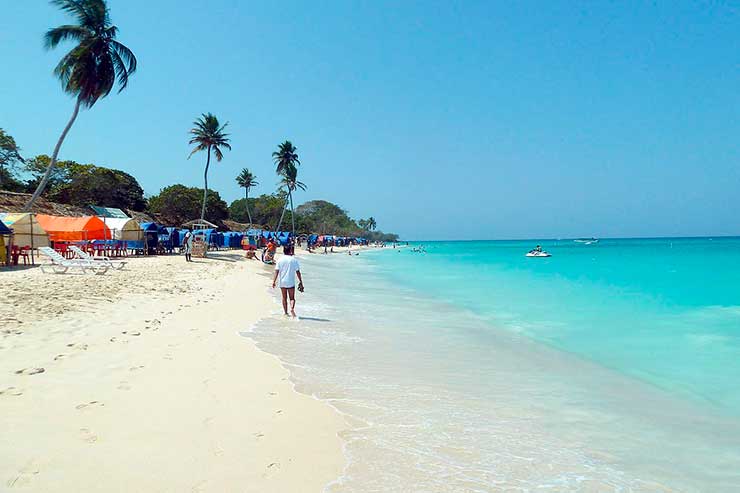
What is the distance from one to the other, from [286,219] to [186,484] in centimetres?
7401

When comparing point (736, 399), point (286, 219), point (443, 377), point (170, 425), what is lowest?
point (736, 399)

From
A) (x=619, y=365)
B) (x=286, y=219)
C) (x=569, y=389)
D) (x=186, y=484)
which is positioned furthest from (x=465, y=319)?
(x=286, y=219)

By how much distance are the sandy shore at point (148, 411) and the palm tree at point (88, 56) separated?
19.4 metres

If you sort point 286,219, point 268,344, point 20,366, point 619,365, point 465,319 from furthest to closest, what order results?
point 286,219, point 465,319, point 619,365, point 268,344, point 20,366

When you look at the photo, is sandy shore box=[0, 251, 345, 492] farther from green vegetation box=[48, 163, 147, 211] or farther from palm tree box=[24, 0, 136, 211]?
green vegetation box=[48, 163, 147, 211]

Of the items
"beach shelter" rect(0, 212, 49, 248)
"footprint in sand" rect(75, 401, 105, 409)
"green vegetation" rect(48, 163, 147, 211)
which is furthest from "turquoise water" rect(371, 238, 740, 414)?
"green vegetation" rect(48, 163, 147, 211)

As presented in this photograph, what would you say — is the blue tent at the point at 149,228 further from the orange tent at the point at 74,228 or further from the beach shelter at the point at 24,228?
the beach shelter at the point at 24,228

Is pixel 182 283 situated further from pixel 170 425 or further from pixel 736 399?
pixel 736 399

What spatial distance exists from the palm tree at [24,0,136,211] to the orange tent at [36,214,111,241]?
2.07 metres

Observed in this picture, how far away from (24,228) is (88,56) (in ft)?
34.1

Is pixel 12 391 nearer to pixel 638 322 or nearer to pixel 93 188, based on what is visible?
pixel 638 322

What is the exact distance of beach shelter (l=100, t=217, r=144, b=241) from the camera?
71.5 ft

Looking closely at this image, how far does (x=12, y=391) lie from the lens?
11.8ft

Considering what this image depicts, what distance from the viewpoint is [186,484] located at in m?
2.50
